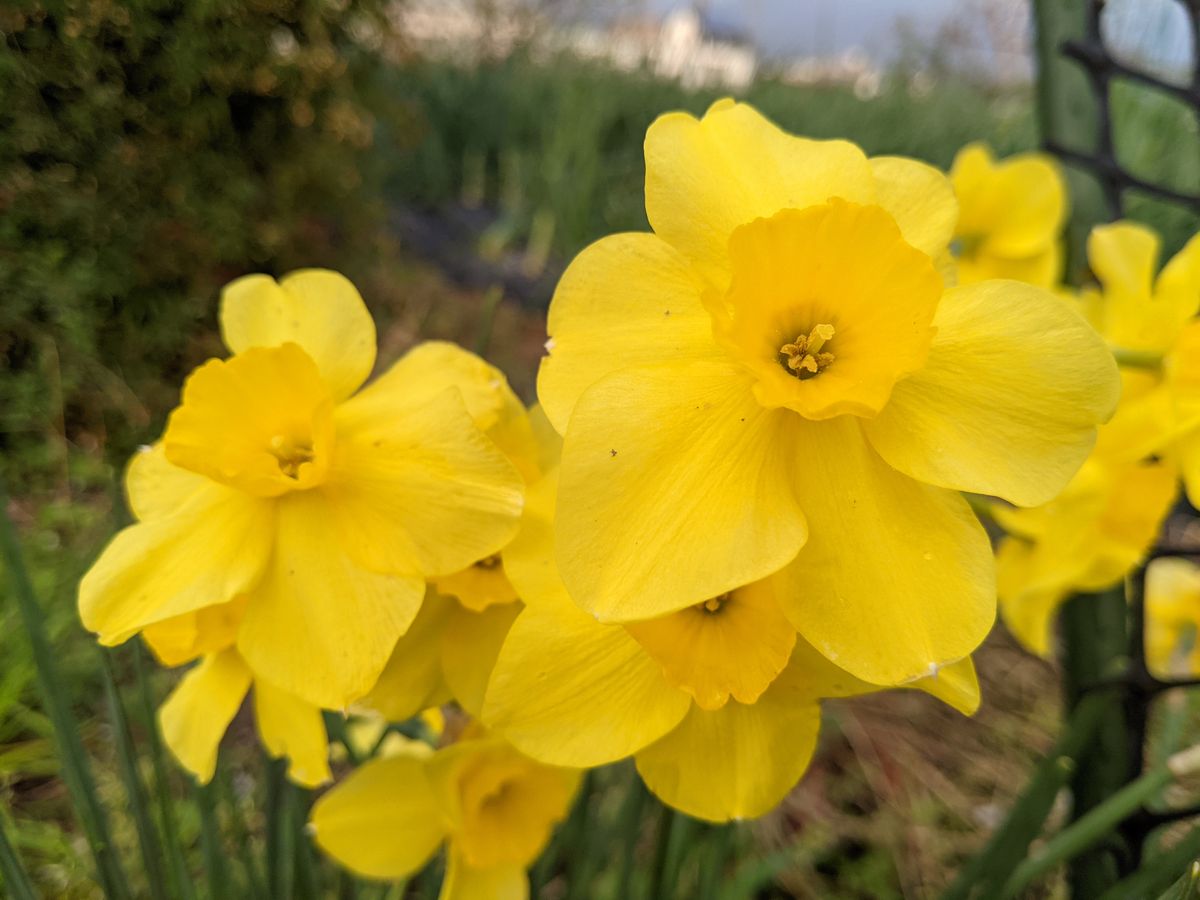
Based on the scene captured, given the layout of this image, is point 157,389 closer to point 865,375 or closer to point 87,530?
point 87,530

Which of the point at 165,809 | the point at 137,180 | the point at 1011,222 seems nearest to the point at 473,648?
the point at 165,809

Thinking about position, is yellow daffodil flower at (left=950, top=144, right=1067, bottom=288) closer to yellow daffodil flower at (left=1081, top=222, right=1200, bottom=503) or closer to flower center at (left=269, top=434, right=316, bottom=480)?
yellow daffodil flower at (left=1081, top=222, right=1200, bottom=503)

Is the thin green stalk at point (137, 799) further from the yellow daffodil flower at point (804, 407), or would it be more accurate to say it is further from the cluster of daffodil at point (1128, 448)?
the cluster of daffodil at point (1128, 448)

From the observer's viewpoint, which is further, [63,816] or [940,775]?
[940,775]

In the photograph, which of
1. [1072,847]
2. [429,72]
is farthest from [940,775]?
[429,72]

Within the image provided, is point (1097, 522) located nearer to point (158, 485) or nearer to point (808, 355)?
point (808, 355)

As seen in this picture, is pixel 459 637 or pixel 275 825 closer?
pixel 459 637
